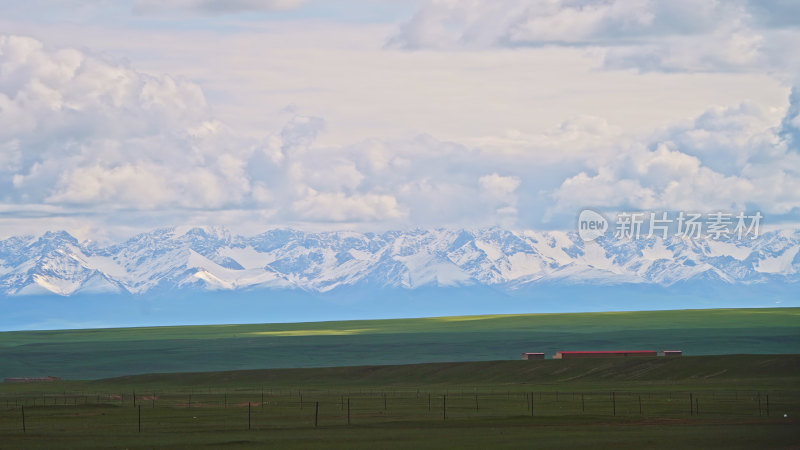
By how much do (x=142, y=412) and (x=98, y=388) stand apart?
222 feet

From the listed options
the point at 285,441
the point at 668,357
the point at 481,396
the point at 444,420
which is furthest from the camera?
the point at 668,357

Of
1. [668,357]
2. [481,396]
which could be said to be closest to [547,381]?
[668,357]

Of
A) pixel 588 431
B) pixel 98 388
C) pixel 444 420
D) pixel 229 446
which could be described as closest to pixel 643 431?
pixel 588 431

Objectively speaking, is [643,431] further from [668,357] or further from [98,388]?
[98,388]

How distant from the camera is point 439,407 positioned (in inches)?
4754

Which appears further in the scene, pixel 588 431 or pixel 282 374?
pixel 282 374

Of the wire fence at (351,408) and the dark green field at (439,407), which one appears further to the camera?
the wire fence at (351,408)

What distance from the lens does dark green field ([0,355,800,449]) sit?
84.7m

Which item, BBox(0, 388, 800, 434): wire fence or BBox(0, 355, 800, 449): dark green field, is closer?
BBox(0, 355, 800, 449): dark green field

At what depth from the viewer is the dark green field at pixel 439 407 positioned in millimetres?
84688

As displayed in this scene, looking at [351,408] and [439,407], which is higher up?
[351,408]

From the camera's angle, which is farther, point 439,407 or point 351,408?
point 351,408

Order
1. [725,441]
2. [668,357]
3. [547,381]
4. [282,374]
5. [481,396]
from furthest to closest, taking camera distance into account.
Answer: [282,374]
[668,357]
[547,381]
[481,396]
[725,441]

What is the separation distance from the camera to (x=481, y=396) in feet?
457
